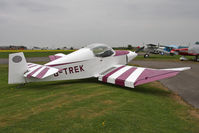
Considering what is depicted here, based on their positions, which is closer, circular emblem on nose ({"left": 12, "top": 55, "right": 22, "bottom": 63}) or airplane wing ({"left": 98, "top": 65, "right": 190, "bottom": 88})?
airplane wing ({"left": 98, "top": 65, "right": 190, "bottom": 88})

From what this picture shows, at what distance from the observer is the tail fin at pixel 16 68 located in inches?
265

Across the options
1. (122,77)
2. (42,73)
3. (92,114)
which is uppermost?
(42,73)

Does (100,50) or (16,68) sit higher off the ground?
(100,50)

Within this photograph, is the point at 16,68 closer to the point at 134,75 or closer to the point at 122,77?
the point at 122,77

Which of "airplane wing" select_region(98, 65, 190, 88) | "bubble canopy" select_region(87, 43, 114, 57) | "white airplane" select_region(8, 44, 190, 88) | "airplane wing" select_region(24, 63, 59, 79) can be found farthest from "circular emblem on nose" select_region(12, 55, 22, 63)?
"airplane wing" select_region(98, 65, 190, 88)

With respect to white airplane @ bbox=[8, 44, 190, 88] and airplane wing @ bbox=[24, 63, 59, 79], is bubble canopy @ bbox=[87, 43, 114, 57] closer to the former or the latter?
white airplane @ bbox=[8, 44, 190, 88]

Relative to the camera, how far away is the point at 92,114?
423cm

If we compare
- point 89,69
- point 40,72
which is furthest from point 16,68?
point 89,69

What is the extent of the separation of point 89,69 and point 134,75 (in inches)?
99.0

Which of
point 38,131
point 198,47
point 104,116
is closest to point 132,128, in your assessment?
point 104,116

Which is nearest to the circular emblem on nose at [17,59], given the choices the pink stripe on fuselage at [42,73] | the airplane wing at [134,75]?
the pink stripe on fuselage at [42,73]

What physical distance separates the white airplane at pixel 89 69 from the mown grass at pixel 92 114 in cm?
107

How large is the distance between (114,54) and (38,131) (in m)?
7.04

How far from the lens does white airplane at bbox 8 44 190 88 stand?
672 centimetres
